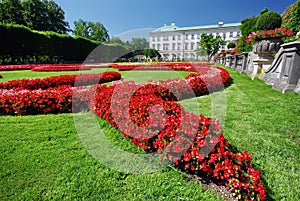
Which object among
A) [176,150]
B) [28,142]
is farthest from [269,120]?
[28,142]

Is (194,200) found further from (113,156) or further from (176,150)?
(113,156)

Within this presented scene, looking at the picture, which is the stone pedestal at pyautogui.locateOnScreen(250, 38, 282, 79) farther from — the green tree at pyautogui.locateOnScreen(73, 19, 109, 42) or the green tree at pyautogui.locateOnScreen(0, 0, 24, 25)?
the green tree at pyautogui.locateOnScreen(73, 19, 109, 42)

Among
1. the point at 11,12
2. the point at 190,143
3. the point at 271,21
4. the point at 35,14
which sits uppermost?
the point at 35,14

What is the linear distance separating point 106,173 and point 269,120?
279cm

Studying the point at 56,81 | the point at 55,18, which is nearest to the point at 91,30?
the point at 55,18

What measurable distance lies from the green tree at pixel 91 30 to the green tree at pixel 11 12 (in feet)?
55.3

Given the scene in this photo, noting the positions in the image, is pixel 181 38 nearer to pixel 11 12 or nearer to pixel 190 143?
pixel 11 12

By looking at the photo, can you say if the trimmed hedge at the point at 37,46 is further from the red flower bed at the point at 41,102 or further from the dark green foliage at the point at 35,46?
the red flower bed at the point at 41,102

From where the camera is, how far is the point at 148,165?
6.21 feet

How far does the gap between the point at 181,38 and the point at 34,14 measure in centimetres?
4110

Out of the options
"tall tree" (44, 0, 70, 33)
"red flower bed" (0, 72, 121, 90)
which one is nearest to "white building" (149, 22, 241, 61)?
"tall tree" (44, 0, 70, 33)

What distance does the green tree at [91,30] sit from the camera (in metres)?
46.0

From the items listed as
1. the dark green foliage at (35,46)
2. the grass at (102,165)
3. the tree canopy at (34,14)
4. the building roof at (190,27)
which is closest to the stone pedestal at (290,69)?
the grass at (102,165)

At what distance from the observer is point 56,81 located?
19.8 feet
